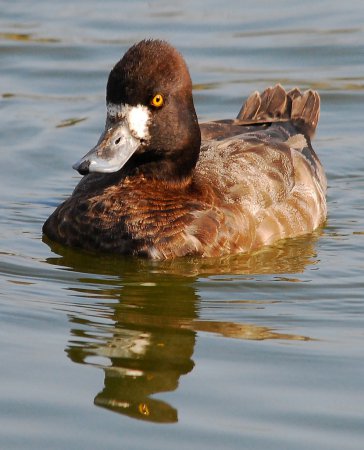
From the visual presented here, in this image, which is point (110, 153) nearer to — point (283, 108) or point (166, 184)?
point (166, 184)

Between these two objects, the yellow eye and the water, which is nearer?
the water

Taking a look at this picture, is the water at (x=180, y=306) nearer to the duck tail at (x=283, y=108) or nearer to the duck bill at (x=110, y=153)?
the duck tail at (x=283, y=108)

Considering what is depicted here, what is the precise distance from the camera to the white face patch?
8.23 metres

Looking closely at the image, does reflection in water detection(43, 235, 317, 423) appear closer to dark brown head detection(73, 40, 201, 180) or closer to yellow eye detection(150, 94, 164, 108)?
dark brown head detection(73, 40, 201, 180)

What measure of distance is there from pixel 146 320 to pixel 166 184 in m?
1.44

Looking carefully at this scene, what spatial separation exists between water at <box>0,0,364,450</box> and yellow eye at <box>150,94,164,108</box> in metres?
1.05

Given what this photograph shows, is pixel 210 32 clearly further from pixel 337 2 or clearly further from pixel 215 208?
pixel 215 208

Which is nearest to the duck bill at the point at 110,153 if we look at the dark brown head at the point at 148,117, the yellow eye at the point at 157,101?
the dark brown head at the point at 148,117

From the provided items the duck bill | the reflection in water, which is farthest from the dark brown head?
the reflection in water

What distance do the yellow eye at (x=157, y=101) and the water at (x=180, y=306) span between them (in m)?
1.05

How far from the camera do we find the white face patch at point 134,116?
8234 millimetres

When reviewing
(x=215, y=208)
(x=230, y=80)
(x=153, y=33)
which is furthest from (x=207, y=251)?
(x=153, y=33)

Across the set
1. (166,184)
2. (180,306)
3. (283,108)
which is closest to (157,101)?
(166,184)

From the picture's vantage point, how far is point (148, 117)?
838cm
